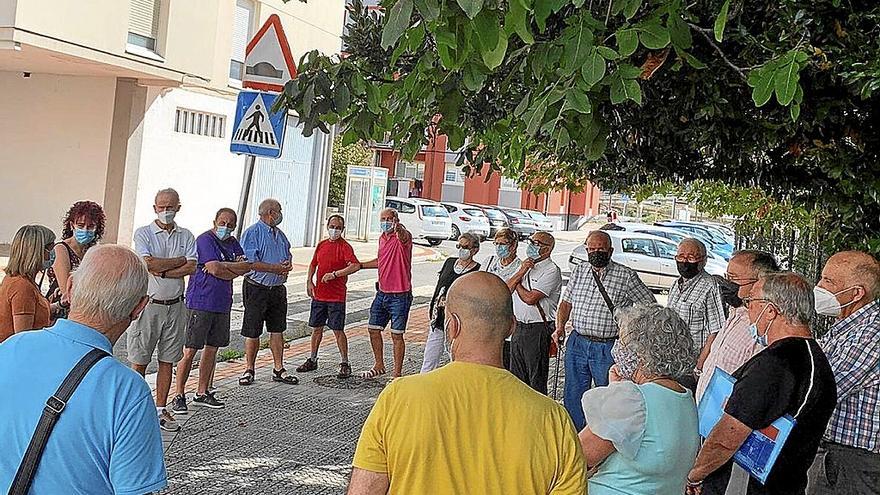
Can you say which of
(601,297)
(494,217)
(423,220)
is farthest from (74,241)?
(494,217)

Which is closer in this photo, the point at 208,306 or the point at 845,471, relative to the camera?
the point at 845,471

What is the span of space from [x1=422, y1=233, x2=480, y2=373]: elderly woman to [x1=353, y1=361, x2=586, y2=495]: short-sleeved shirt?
236 inches

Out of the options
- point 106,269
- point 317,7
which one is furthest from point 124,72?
point 106,269

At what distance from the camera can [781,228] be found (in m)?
12.1

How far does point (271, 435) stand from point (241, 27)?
16894 mm

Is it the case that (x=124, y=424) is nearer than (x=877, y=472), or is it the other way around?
(x=124, y=424)

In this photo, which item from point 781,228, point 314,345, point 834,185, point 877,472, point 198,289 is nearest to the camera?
point 877,472

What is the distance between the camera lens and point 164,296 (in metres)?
7.87

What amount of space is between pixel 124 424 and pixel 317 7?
2456cm

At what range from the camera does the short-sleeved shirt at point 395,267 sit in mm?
10766

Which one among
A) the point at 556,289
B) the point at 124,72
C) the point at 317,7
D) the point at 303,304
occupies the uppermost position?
the point at 317,7

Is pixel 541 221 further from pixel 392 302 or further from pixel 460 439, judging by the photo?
pixel 460 439

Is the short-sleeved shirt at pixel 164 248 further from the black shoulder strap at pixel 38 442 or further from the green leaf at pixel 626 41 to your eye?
the green leaf at pixel 626 41

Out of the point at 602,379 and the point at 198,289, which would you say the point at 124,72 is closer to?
the point at 198,289
